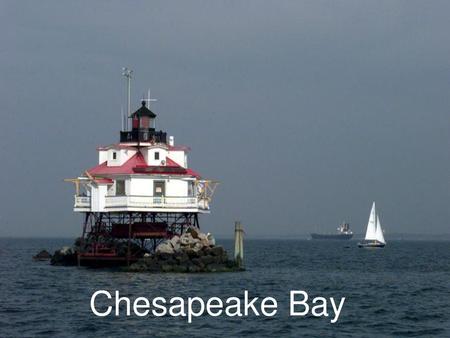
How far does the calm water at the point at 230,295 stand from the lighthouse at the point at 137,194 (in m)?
3.55

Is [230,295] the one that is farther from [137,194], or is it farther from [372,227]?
[372,227]

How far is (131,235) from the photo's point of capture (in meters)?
75.8

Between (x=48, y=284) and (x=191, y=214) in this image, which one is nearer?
(x=48, y=284)

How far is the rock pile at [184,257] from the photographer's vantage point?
70.8 metres

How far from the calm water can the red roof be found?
7446 mm

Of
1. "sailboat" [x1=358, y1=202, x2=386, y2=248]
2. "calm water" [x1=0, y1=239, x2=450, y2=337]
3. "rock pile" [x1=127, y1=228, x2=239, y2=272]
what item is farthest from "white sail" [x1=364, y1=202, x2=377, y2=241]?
"rock pile" [x1=127, y1=228, x2=239, y2=272]

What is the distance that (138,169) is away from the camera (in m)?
74.8

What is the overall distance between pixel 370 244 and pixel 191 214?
10556cm

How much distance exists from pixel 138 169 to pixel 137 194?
5.98ft

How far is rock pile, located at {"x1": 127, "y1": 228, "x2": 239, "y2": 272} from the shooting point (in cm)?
7075

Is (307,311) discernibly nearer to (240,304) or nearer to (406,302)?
(240,304)

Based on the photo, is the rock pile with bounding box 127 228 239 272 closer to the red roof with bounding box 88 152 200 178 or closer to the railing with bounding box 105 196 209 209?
the railing with bounding box 105 196 209 209

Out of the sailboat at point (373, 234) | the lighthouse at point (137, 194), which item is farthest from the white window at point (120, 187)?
the sailboat at point (373, 234)

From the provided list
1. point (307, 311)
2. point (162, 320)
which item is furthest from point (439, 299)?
point (162, 320)
